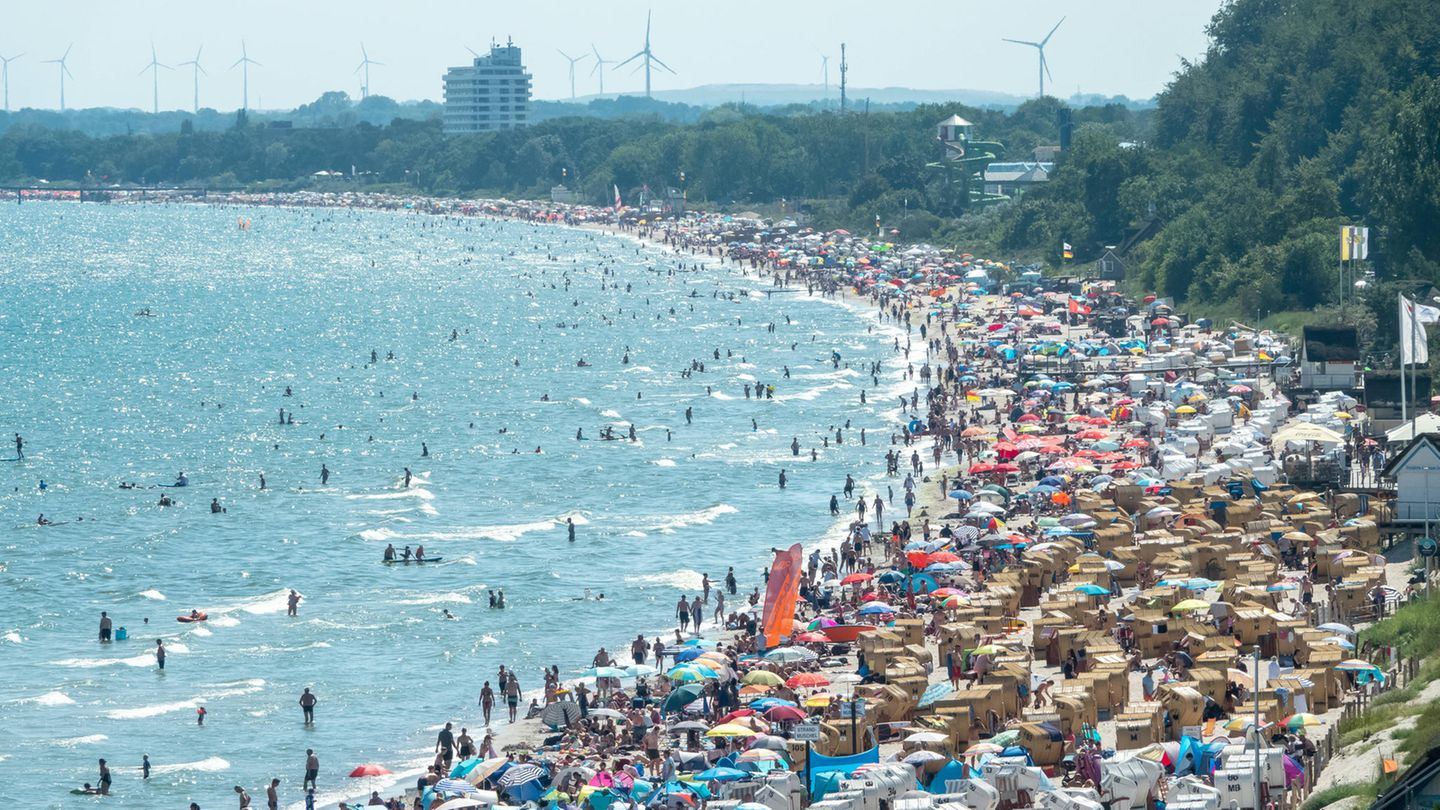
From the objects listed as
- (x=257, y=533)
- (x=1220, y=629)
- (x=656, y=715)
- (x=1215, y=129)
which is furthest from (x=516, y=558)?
(x=1215, y=129)

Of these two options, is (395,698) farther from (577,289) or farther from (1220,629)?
(577,289)

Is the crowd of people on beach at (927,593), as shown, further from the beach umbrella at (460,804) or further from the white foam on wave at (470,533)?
the white foam on wave at (470,533)

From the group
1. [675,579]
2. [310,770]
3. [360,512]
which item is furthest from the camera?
[360,512]

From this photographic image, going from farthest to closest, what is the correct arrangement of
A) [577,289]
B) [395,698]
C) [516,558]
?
1. [577,289]
2. [516,558]
3. [395,698]

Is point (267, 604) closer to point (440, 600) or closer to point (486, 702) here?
point (440, 600)

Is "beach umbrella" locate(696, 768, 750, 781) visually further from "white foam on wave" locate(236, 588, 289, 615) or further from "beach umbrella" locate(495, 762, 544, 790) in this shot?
"white foam on wave" locate(236, 588, 289, 615)

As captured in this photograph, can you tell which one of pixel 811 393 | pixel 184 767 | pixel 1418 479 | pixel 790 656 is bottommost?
pixel 184 767

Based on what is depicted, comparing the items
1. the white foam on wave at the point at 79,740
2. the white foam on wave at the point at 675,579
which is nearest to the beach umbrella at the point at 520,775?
the white foam on wave at the point at 79,740

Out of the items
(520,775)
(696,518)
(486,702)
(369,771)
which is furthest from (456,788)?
(696,518)
